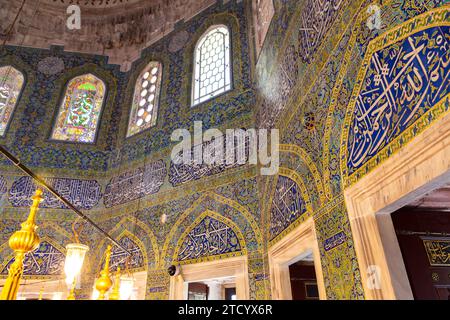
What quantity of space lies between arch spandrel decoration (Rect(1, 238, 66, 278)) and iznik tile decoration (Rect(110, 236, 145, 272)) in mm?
831

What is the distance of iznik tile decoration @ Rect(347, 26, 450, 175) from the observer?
140cm

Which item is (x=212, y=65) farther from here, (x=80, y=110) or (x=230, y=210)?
(x=80, y=110)

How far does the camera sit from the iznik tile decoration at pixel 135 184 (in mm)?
4914

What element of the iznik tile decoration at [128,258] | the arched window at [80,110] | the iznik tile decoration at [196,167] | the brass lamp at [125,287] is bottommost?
the brass lamp at [125,287]

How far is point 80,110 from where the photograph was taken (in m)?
6.47

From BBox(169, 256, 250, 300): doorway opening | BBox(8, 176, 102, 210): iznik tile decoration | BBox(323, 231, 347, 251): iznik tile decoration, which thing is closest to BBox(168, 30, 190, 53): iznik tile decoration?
BBox(8, 176, 102, 210): iznik tile decoration

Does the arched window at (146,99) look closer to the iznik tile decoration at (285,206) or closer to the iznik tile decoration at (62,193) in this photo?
the iznik tile decoration at (62,193)

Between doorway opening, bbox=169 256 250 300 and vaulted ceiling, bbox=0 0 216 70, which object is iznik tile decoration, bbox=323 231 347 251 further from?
vaulted ceiling, bbox=0 0 216 70

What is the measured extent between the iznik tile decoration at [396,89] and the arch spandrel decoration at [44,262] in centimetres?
453

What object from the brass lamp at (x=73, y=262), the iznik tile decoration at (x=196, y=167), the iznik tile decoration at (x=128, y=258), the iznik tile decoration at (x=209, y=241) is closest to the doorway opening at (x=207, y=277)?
the iznik tile decoration at (x=209, y=241)

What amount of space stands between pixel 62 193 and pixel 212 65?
3.26 m

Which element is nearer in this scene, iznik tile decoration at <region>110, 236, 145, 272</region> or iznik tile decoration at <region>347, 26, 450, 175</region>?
iznik tile decoration at <region>347, 26, 450, 175</region>

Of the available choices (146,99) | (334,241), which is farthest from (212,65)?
(334,241)
